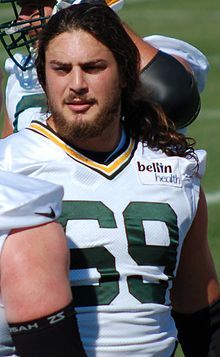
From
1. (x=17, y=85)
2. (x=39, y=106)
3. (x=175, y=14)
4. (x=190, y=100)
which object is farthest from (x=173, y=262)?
(x=175, y=14)

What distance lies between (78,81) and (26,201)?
74cm

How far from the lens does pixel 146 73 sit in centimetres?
359

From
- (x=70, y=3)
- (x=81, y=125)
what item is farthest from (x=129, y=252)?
(x=70, y=3)

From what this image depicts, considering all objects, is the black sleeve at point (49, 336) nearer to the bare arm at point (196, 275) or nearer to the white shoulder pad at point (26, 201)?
the white shoulder pad at point (26, 201)

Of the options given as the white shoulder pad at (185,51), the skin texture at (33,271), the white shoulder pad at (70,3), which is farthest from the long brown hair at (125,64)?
the skin texture at (33,271)

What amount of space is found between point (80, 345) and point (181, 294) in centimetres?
99

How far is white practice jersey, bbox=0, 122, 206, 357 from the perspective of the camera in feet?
9.93

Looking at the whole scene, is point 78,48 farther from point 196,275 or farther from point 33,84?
point 33,84

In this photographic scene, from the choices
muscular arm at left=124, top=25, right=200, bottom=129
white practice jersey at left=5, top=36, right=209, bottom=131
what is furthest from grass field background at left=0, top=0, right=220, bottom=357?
muscular arm at left=124, top=25, right=200, bottom=129

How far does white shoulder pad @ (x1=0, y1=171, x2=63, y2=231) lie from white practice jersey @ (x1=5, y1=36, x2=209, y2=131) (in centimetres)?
134

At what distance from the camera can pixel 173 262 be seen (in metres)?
3.21

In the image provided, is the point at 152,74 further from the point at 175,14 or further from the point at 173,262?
the point at 175,14

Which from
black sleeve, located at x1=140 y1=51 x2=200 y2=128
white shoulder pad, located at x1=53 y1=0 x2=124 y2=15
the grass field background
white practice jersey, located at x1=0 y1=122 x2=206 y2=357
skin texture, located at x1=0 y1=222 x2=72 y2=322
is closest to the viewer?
skin texture, located at x1=0 y1=222 x2=72 y2=322

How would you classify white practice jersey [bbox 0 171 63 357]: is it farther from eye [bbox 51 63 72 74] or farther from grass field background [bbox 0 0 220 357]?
grass field background [bbox 0 0 220 357]
